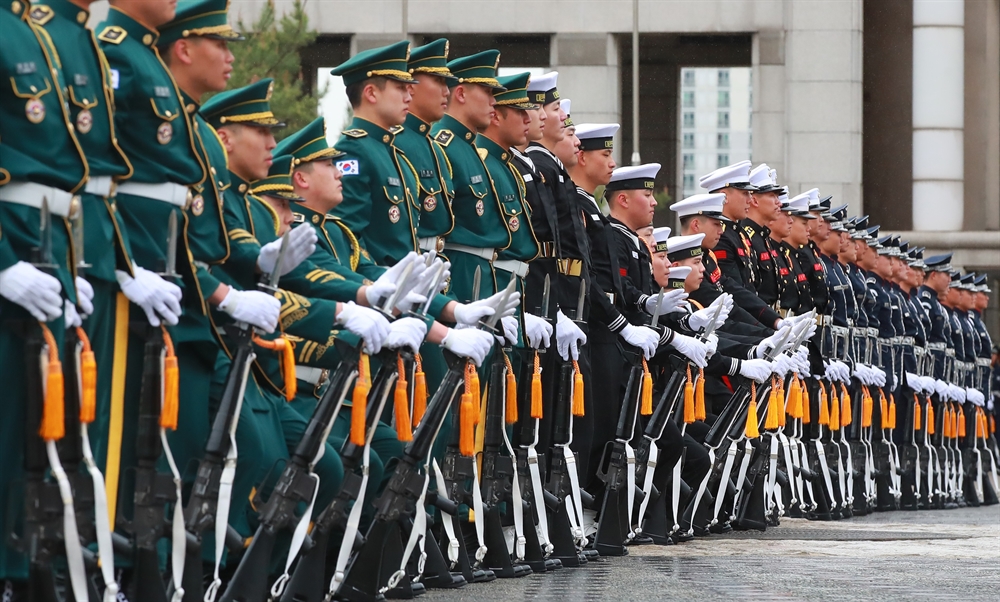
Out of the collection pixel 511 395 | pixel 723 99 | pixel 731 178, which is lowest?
pixel 511 395

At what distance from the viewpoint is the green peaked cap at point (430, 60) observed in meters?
8.28

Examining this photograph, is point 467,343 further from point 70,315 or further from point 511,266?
point 70,315

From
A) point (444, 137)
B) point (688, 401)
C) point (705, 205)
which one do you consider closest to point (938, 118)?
point (705, 205)

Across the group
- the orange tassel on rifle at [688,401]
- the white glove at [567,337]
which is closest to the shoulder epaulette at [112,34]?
the white glove at [567,337]

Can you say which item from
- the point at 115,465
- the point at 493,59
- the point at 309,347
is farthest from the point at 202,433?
the point at 493,59

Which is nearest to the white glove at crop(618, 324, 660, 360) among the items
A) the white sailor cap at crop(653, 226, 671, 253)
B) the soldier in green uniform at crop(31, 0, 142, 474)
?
the white sailor cap at crop(653, 226, 671, 253)

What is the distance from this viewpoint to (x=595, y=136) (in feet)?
33.6

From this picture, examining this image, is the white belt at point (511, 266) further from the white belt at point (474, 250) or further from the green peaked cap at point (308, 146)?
the green peaked cap at point (308, 146)

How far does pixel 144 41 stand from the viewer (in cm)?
589

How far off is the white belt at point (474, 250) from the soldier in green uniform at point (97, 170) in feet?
10.0

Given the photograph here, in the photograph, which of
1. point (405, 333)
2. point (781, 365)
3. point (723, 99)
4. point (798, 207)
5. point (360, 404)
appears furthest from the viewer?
point (723, 99)

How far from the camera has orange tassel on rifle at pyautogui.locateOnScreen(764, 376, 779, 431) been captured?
39.4ft

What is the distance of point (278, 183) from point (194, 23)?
0.98 metres

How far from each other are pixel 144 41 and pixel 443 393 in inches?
76.5
